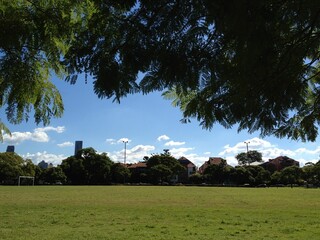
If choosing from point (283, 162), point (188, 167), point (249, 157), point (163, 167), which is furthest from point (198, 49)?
point (249, 157)

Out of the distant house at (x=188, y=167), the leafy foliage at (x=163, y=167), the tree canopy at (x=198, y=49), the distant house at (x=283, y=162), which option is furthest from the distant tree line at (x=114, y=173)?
the tree canopy at (x=198, y=49)

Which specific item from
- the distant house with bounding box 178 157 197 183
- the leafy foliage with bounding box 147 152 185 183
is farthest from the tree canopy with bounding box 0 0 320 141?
the distant house with bounding box 178 157 197 183

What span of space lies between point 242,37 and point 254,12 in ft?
0.69

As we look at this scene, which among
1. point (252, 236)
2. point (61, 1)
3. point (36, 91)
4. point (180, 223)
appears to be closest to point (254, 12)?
point (61, 1)

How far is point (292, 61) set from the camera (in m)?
3.62

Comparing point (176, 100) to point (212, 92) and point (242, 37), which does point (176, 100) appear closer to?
point (212, 92)

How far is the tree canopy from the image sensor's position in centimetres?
295

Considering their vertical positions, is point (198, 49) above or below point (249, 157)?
below

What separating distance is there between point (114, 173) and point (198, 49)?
8579 cm

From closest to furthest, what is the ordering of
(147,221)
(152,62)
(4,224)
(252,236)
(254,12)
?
1. (254,12)
2. (152,62)
3. (252,236)
4. (4,224)
5. (147,221)

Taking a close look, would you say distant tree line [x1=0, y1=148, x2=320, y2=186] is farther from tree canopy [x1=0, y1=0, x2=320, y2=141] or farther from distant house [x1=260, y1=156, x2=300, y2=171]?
tree canopy [x1=0, y1=0, x2=320, y2=141]

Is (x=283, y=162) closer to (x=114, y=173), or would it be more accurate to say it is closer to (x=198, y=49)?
(x=114, y=173)

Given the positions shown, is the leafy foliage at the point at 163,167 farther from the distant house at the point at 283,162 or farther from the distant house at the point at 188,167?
the distant house at the point at 283,162

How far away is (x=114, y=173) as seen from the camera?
8719 cm
